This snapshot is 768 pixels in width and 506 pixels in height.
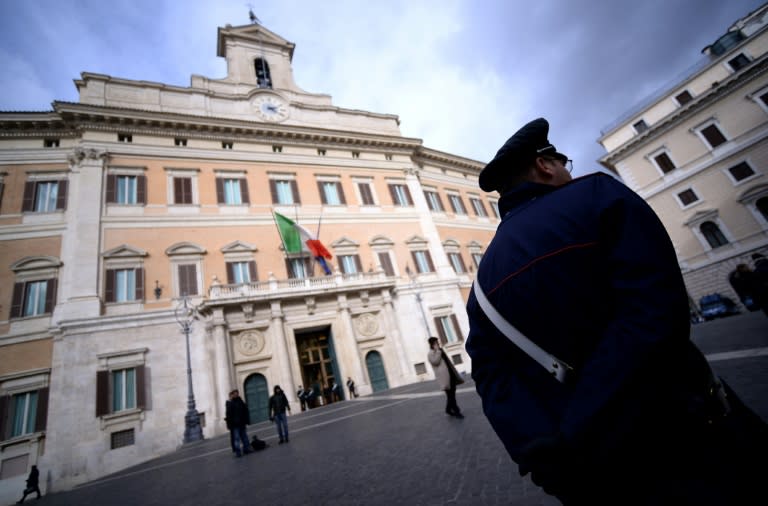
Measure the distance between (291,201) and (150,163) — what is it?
21.6ft

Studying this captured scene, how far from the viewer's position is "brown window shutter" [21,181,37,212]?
13.7m

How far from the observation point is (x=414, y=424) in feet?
19.2

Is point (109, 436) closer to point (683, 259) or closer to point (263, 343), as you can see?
point (263, 343)

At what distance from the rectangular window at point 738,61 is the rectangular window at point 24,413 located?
124 feet

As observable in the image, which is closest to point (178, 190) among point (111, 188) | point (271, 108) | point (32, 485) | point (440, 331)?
point (111, 188)

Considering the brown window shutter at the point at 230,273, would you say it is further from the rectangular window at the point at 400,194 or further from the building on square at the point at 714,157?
the building on square at the point at 714,157

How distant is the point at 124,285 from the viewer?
13617 millimetres

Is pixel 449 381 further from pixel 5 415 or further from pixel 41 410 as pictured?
pixel 5 415

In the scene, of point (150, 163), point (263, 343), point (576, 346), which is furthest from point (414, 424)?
point (150, 163)

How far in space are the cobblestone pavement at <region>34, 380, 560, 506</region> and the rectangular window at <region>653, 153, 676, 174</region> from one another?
2533 cm

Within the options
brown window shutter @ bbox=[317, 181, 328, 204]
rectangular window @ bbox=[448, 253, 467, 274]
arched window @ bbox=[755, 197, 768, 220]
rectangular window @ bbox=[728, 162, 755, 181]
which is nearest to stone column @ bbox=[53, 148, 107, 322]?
brown window shutter @ bbox=[317, 181, 328, 204]

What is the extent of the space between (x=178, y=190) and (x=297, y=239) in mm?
5942

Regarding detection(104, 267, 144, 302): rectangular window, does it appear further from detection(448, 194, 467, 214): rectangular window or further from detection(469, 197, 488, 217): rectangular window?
Answer: detection(469, 197, 488, 217): rectangular window

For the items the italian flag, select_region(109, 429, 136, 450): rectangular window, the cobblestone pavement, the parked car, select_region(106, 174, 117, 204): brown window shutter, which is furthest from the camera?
the parked car
